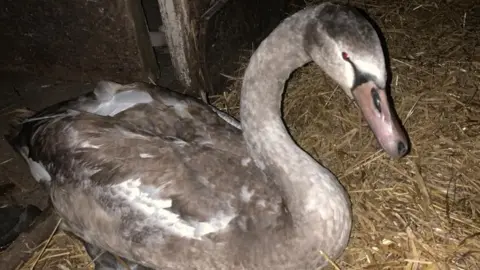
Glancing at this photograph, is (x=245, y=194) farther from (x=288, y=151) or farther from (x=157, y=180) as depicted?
(x=157, y=180)

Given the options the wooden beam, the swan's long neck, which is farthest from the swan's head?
the wooden beam

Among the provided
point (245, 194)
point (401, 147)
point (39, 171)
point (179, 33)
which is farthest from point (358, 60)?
point (39, 171)

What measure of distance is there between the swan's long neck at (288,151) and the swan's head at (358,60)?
11cm

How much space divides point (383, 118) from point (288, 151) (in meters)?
0.48

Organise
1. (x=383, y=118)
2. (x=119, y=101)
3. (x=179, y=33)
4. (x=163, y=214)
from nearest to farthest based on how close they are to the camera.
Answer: (x=383, y=118) → (x=163, y=214) → (x=119, y=101) → (x=179, y=33)

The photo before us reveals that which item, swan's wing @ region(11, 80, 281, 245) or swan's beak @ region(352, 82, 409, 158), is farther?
swan's wing @ region(11, 80, 281, 245)

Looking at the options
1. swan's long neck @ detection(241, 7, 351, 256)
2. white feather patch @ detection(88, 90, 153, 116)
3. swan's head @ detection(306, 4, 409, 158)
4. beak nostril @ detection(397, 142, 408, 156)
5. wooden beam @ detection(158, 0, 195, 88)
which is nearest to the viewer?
swan's head @ detection(306, 4, 409, 158)

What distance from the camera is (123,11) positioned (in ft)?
10.7

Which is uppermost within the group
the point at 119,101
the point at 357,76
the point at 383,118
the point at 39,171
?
the point at 357,76

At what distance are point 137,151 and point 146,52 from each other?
147 cm

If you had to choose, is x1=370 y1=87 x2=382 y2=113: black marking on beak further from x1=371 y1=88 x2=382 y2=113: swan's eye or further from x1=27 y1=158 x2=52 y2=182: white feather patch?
x1=27 y1=158 x2=52 y2=182: white feather patch

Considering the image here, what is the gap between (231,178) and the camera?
222 cm


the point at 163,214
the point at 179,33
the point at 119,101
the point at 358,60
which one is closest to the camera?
the point at 358,60

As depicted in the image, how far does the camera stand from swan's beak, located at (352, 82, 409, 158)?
1920mm
